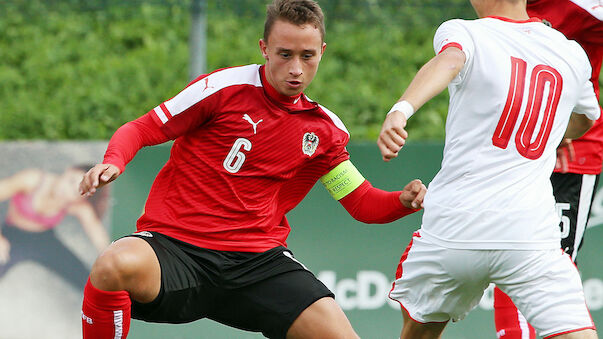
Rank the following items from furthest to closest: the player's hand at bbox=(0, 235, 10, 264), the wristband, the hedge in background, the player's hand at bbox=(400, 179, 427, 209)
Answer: the hedge in background, the player's hand at bbox=(0, 235, 10, 264), the player's hand at bbox=(400, 179, 427, 209), the wristband

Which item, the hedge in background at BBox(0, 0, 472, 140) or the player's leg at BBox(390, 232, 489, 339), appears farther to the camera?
the hedge in background at BBox(0, 0, 472, 140)

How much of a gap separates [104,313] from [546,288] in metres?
1.86

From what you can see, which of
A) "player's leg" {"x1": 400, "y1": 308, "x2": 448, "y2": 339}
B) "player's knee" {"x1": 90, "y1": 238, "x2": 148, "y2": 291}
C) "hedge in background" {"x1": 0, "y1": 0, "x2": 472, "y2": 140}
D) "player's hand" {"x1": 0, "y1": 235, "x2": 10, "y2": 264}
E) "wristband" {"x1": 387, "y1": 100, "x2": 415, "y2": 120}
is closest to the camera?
"wristband" {"x1": 387, "y1": 100, "x2": 415, "y2": 120}

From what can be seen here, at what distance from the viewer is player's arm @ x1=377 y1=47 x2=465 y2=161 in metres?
2.97

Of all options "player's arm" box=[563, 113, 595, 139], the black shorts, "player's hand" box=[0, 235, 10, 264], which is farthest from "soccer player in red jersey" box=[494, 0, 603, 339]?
"player's hand" box=[0, 235, 10, 264]

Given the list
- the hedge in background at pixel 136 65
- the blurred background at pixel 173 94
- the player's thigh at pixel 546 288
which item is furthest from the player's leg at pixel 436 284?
the hedge in background at pixel 136 65

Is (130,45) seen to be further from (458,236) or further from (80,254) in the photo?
(458,236)

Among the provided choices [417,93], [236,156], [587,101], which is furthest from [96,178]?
[587,101]

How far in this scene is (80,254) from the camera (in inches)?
249

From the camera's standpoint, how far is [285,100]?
13.9ft

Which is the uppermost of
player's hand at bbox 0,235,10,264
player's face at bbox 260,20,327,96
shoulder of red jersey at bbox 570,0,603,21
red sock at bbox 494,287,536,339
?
shoulder of red jersey at bbox 570,0,603,21

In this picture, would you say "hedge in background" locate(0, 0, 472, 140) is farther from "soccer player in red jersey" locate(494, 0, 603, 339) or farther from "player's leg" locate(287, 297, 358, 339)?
"player's leg" locate(287, 297, 358, 339)

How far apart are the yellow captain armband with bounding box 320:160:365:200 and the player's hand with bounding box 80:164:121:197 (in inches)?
48.1

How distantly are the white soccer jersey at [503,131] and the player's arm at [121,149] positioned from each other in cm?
137
